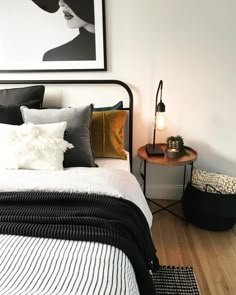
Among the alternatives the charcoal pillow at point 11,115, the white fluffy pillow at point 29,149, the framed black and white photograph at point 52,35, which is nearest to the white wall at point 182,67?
the framed black and white photograph at point 52,35

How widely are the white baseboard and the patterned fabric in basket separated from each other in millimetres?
313

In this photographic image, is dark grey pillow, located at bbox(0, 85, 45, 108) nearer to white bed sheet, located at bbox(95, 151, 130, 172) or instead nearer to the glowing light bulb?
white bed sheet, located at bbox(95, 151, 130, 172)

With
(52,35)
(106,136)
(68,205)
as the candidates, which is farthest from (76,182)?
(52,35)

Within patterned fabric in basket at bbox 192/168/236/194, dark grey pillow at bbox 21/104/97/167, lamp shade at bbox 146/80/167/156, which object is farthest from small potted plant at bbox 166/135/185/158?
dark grey pillow at bbox 21/104/97/167

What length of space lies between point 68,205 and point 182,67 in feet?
5.03

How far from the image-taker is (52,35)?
7.11 feet

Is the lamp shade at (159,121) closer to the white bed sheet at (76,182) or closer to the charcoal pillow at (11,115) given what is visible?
the white bed sheet at (76,182)

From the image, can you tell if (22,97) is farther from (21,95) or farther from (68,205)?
(68,205)

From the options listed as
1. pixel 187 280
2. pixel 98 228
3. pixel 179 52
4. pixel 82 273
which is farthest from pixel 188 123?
pixel 82 273

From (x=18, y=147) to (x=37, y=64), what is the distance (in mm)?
983

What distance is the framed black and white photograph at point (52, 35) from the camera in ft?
6.91

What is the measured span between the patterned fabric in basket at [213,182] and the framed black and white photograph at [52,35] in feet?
3.97

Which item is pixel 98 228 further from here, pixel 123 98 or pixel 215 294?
pixel 123 98

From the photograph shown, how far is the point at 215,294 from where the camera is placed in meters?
1.49
